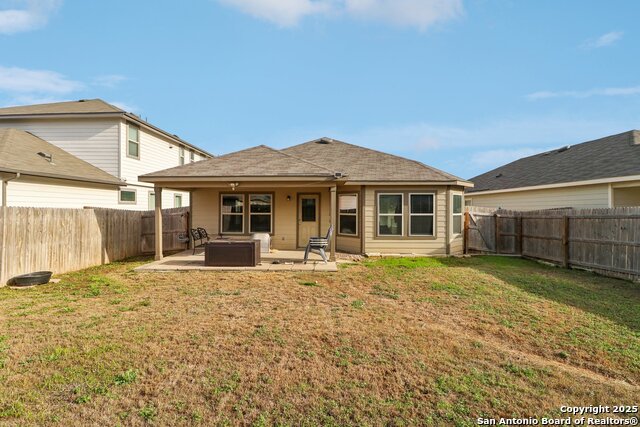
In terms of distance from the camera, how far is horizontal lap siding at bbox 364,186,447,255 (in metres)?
11.8

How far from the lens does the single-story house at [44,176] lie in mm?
10750

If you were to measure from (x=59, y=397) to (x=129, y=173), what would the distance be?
1457cm

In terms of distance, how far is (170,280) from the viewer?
7914 millimetres

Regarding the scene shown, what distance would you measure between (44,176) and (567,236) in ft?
54.9

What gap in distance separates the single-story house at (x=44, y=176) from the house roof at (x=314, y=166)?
4.34m

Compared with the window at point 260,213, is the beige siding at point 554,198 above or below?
above

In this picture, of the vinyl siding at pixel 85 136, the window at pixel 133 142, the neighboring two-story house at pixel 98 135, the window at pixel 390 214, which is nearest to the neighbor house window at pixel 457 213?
the window at pixel 390 214

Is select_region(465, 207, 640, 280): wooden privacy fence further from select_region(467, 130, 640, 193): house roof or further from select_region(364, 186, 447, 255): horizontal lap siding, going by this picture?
select_region(467, 130, 640, 193): house roof

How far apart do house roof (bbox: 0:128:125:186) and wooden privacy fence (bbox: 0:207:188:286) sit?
2898 mm

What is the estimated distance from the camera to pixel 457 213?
1230 centimetres

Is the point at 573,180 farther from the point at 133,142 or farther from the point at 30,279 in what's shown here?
the point at 133,142

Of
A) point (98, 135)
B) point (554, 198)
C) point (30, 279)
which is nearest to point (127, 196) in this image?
point (98, 135)

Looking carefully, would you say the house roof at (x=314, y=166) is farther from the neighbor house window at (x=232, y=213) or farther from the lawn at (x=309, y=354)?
the lawn at (x=309, y=354)

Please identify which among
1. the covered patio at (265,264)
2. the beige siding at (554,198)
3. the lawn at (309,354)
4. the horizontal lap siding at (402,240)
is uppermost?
the beige siding at (554,198)
